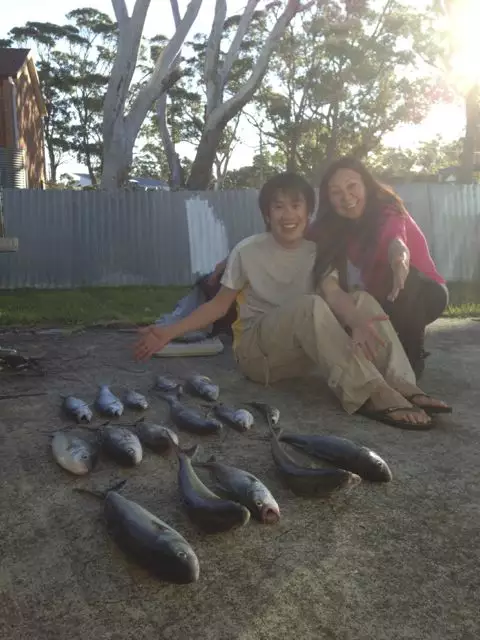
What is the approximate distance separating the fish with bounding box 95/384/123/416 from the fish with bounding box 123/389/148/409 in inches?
3.0

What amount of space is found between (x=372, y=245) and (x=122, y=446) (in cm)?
200

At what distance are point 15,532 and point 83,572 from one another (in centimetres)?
42

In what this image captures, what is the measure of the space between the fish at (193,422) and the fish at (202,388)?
47 cm

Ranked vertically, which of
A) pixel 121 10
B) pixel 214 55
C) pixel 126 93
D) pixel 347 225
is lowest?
pixel 347 225

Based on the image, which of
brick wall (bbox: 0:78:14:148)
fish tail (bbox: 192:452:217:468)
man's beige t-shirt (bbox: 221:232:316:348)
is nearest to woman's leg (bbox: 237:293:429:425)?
man's beige t-shirt (bbox: 221:232:316:348)

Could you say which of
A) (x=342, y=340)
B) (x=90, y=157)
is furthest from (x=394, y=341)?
(x=90, y=157)

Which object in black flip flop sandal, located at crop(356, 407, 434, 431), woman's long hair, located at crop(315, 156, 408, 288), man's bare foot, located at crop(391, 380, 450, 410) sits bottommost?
black flip flop sandal, located at crop(356, 407, 434, 431)

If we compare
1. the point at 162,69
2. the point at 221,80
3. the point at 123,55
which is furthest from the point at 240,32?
the point at 123,55

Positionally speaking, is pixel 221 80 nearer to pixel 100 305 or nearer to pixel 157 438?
pixel 100 305

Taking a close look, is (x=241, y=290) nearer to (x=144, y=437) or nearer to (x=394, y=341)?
(x=394, y=341)

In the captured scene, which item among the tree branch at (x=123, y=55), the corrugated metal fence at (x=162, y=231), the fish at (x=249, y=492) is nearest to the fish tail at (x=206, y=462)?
the fish at (x=249, y=492)

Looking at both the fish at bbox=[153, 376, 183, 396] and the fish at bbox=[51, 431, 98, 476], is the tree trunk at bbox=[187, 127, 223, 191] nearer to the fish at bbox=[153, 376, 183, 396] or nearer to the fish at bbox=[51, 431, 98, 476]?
the fish at bbox=[153, 376, 183, 396]

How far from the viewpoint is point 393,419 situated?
3383mm

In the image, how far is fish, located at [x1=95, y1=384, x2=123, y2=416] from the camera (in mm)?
3615
